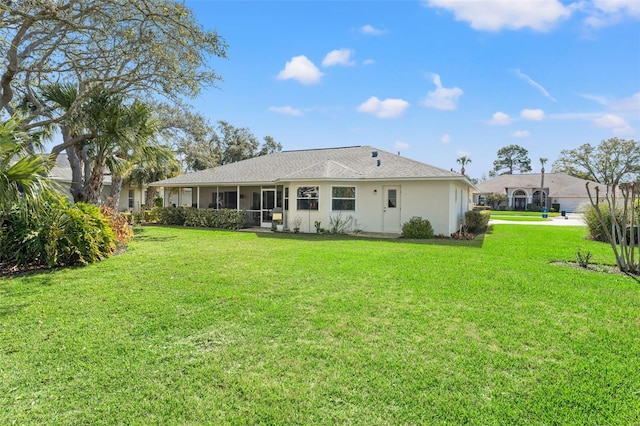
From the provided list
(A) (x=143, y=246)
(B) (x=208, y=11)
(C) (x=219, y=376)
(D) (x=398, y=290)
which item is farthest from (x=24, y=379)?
(B) (x=208, y=11)

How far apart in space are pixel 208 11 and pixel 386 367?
1056 cm

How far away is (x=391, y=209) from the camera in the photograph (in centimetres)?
1634

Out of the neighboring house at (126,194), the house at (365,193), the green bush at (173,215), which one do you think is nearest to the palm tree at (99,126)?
the house at (365,193)

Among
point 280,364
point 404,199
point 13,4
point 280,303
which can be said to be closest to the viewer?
point 280,364

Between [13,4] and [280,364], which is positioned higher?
[13,4]

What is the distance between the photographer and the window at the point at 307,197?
16688 millimetres

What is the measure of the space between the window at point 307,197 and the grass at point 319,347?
919cm

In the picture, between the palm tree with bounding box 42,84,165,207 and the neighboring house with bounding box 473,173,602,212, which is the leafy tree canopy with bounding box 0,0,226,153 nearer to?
the palm tree with bounding box 42,84,165,207

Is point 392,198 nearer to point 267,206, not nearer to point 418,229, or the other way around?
point 418,229

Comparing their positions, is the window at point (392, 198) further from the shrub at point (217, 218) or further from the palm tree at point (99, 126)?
the palm tree at point (99, 126)

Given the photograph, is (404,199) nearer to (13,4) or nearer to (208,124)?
(13,4)

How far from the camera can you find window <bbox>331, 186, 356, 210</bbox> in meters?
16.5

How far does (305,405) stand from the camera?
3002 mm

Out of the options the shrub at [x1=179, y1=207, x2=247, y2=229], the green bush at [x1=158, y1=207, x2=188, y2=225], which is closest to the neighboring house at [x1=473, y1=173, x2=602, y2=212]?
the shrub at [x1=179, y1=207, x2=247, y2=229]
